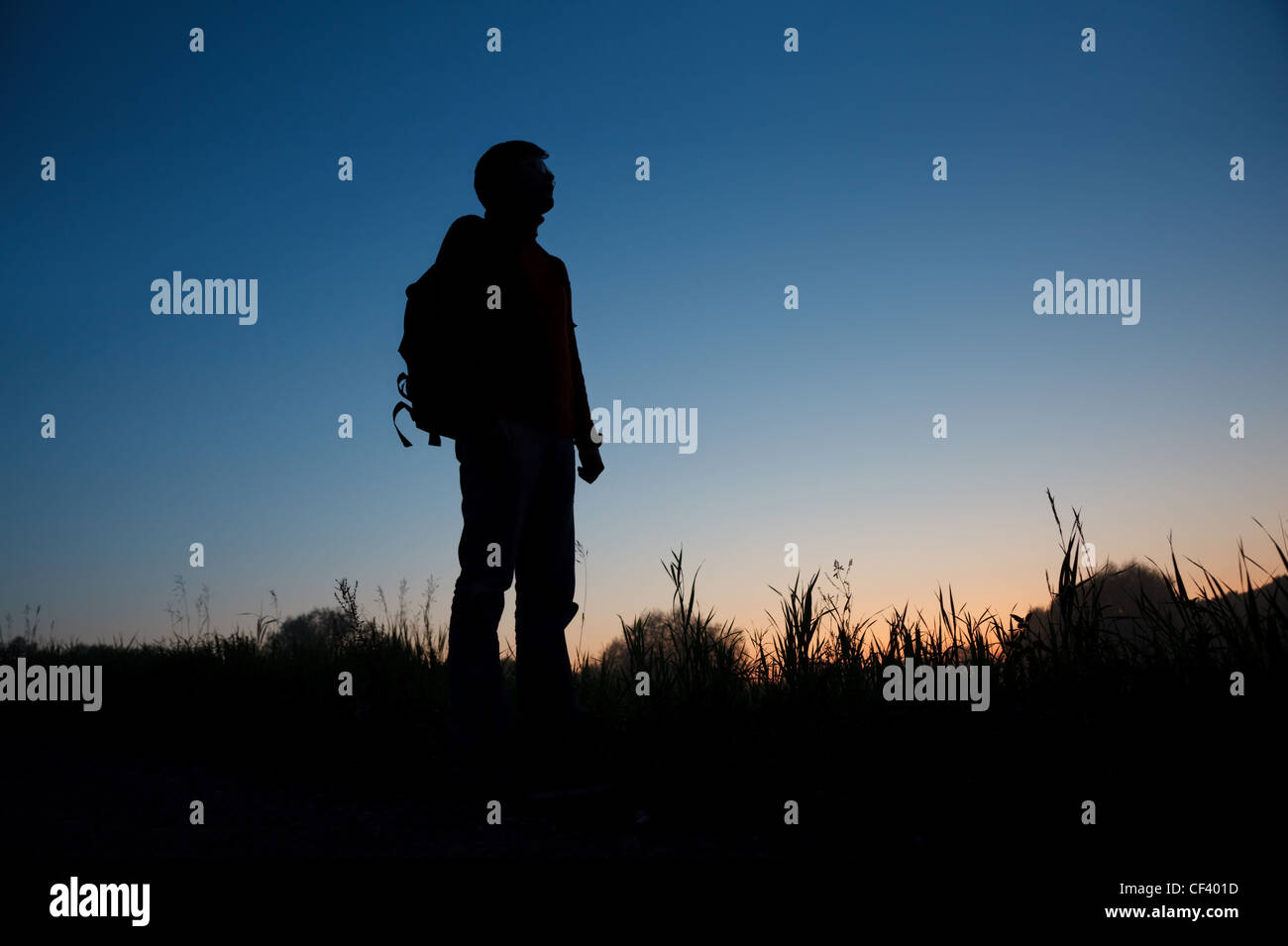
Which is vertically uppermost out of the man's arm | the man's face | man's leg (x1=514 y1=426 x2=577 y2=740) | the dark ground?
the man's face

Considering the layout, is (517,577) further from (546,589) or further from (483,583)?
(483,583)

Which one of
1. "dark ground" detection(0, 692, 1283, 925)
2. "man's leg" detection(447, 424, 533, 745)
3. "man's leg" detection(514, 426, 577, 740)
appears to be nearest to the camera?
"dark ground" detection(0, 692, 1283, 925)

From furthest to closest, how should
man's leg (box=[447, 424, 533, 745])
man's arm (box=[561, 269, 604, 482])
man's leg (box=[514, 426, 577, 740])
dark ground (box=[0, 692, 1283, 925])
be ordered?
man's arm (box=[561, 269, 604, 482]), man's leg (box=[514, 426, 577, 740]), man's leg (box=[447, 424, 533, 745]), dark ground (box=[0, 692, 1283, 925])

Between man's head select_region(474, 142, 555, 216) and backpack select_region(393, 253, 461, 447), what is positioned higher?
man's head select_region(474, 142, 555, 216)

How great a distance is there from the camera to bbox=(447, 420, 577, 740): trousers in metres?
3.22

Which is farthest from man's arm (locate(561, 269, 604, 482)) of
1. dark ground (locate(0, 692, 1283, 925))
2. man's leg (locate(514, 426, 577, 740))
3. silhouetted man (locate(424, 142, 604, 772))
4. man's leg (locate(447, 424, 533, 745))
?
dark ground (locate(0, 692, 1283, 925))

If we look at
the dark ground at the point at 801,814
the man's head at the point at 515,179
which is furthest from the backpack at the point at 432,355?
the dark ground at the point at 801,814

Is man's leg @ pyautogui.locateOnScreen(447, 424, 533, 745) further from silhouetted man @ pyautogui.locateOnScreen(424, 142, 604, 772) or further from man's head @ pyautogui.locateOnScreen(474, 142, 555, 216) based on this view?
man's head @ pyautogui.locateOnScreen(474, 142, 555, 216)

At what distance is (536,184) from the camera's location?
353 centimetres

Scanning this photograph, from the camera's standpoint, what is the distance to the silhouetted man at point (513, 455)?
3.23 meters

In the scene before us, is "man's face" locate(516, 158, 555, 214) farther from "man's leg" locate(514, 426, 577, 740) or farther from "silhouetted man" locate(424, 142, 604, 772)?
"man's leg" locate(514, 426, 577, 740)

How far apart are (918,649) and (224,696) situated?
156 inches

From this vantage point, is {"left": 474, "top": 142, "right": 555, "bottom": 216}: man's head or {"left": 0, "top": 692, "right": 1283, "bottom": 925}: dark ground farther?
{"left": 474, "top": 142, "right": 555, "bottom": 216}: man's head

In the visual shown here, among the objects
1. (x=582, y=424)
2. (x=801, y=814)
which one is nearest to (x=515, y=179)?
(x=582, y=424)
